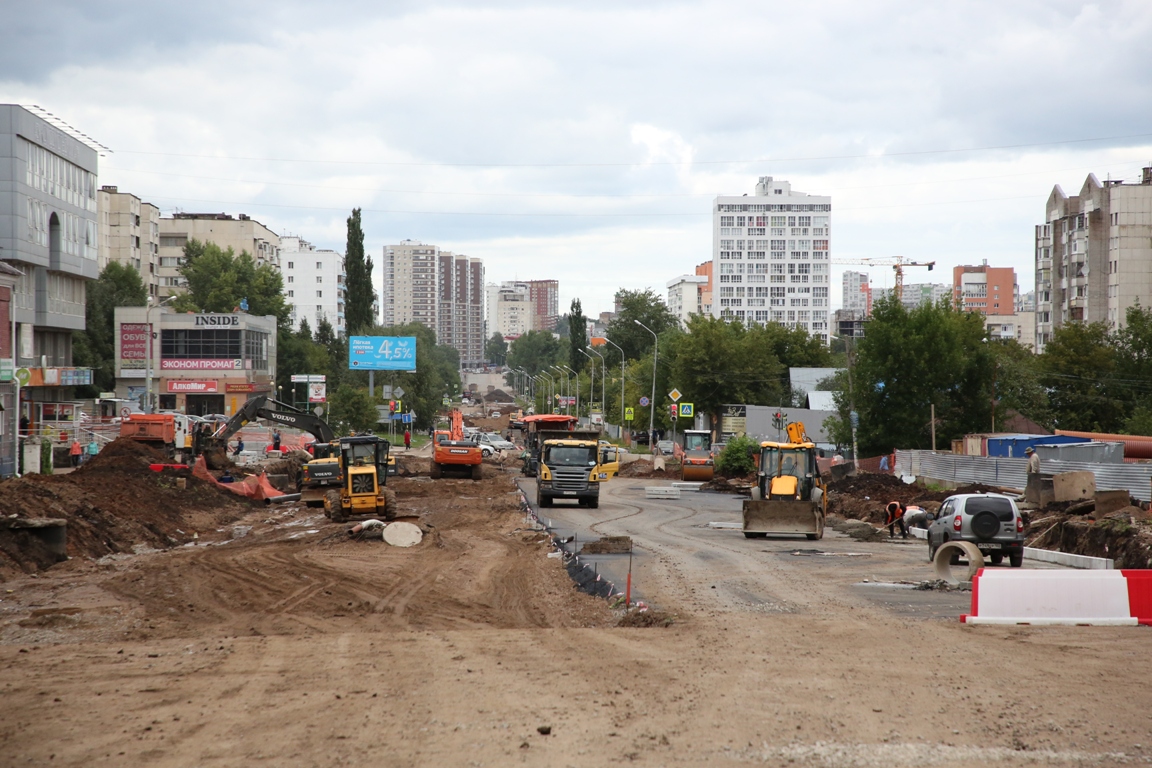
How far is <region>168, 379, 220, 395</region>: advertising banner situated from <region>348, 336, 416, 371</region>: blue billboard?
42.3 feet

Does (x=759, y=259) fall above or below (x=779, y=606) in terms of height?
above

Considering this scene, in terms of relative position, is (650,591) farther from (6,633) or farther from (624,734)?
(6,633)

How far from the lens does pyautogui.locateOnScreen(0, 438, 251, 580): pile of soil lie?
21.5 metres

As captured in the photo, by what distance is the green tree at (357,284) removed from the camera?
8856cm

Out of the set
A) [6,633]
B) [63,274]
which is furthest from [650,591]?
[63,274]

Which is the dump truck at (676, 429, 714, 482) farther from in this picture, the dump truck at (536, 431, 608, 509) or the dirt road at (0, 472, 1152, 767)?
the dirt road at (0, 472, 1152, 767)

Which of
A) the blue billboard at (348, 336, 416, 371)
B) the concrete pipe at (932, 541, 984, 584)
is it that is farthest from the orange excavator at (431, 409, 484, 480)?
the concrete pipe at (932, 541, 984, 584)

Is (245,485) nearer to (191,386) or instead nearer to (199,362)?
(191,386)

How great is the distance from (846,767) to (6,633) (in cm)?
1075

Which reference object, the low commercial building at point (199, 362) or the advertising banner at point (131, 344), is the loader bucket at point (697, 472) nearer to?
the low commercial building at point (199, 362)

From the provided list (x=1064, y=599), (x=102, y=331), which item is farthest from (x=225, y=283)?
(x=1064, y=599)

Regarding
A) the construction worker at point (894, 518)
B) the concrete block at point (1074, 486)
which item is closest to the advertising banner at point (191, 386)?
the construction worker at point (894, 518)

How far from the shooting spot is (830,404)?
Answer: 7275cm

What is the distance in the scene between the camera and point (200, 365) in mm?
77938
